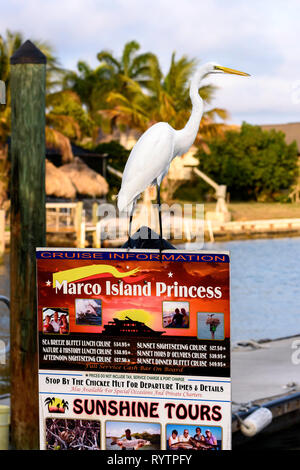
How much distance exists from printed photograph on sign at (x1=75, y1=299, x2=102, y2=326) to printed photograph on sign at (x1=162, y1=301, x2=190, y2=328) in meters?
0.44

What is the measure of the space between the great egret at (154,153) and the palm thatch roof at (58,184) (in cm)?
2922

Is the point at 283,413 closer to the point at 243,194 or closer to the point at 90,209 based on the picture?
the point at 90,209

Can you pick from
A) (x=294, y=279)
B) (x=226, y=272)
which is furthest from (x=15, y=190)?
(x=294, y=279)

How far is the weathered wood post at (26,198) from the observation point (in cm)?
584

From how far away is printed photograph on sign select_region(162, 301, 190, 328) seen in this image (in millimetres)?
5043

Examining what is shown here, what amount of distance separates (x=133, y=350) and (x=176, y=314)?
1.21 feet

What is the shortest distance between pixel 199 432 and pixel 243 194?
47.3 meters

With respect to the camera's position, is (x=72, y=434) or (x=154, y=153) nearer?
(x=72, y=434)

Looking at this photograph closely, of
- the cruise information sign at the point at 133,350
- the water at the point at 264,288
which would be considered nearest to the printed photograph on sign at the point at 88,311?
the cruise information sign at the point at 133,350

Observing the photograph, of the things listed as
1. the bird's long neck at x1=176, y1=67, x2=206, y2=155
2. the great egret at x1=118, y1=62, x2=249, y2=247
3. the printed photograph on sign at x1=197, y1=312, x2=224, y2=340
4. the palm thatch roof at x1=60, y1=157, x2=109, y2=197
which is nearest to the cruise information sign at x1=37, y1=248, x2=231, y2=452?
the printed photograph on sign at x1=197, y1=312, x2=224, y2=340

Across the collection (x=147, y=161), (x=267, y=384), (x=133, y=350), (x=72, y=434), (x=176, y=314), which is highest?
(x=147, y=161)

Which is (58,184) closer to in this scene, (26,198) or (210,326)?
(26,198)

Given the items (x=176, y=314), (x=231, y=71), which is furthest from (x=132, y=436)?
(x=231, y=71)

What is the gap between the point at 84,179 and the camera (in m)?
37.2
